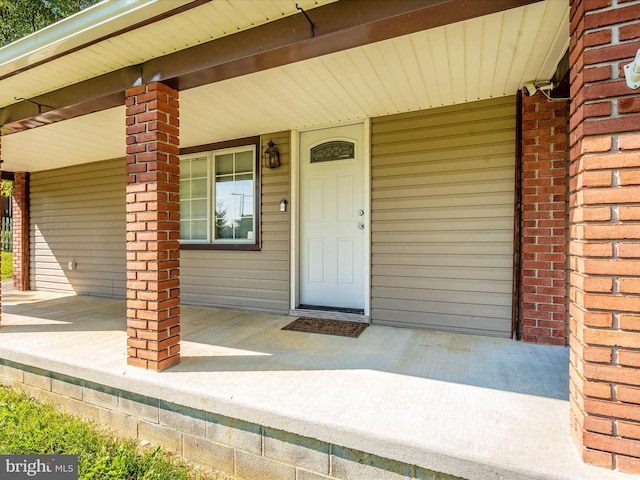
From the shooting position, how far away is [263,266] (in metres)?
4.18

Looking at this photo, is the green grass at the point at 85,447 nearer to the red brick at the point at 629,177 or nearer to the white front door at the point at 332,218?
the white front door at the point at 332,218

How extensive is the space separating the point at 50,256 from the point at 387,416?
21.8 ft

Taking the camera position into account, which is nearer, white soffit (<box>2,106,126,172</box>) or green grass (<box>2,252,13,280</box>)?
white soffit (<box>2,106,126,172</box>)

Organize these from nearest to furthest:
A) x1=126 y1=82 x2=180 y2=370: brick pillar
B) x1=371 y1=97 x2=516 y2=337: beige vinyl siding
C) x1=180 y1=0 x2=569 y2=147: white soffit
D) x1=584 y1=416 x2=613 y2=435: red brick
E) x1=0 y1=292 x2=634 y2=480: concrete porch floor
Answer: x1=584 y1=416 x2=613 y2=435: red brick, x1=0 y1=292 x2=634 y2=480: concrete porch floor, x1=180 y1=0 x2=569 y2=147: white soffit, x1=126 y1=82 x2=180 y2=370: brick pillar, x1=371 y1=97 x2=516 y2=337: beige vinyl siding

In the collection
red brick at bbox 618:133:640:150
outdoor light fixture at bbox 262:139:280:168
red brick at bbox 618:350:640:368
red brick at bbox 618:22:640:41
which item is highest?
outdoor light fixture at bbox 262:139:280:168

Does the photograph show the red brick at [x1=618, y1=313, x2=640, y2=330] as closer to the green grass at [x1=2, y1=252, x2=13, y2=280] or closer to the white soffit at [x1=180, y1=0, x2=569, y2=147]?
the white soffit at [x1=180, y1=0, x2=569, y2=147]

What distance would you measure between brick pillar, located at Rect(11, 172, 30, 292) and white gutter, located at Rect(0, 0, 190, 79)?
15.9ft

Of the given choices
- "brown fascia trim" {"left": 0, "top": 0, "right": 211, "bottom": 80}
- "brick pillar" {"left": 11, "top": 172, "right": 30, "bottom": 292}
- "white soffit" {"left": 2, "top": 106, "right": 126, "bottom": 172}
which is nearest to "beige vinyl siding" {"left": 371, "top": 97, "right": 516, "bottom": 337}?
"brown fascia trim" {"left": 0, "top": 0, "right": 211, "bottom": 80}

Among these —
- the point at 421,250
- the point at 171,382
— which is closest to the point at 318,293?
the point at 421,250

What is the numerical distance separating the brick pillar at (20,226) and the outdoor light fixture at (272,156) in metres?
5.16

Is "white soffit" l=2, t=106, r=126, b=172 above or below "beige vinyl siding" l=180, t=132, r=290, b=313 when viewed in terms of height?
above

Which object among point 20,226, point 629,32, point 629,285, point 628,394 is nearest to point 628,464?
point 628,394

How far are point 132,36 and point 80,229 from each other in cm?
462

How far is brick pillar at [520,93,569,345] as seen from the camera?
2.84 m
